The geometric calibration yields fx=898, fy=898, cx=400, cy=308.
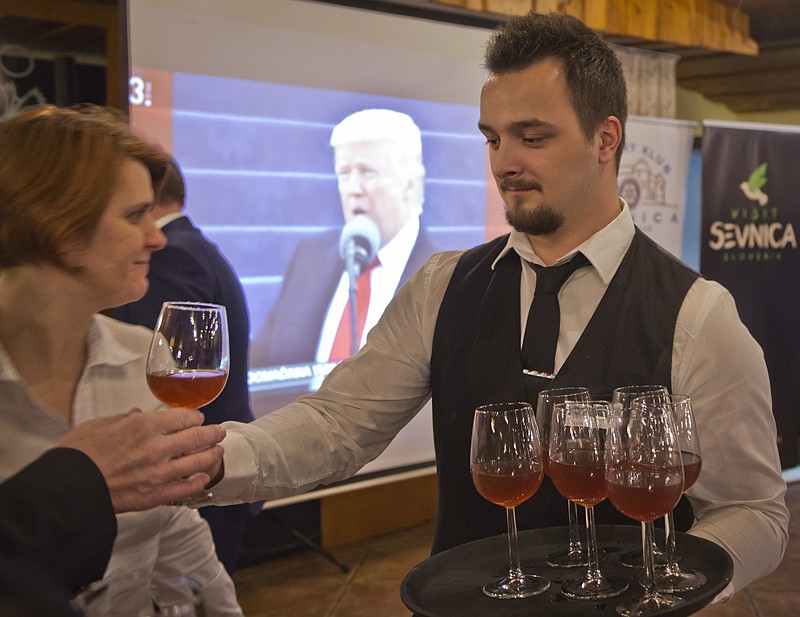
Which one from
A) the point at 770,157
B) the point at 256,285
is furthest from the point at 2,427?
the point at 770,157

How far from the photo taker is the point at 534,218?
1933mm

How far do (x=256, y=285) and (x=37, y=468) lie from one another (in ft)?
9.41

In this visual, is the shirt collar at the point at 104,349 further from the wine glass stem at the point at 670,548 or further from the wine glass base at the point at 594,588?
the wine glass stem at the point at 670,548

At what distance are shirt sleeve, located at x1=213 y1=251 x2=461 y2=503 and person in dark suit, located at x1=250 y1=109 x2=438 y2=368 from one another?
2.06 metres

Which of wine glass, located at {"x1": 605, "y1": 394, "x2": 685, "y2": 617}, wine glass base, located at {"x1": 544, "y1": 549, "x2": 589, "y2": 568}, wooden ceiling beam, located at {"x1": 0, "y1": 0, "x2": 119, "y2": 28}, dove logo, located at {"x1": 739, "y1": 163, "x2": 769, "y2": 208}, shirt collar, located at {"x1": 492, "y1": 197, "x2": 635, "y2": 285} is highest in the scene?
wooden ceiling beam, located at {"x1": 0, "y1": 0, "x2": 119, "y2": 28}

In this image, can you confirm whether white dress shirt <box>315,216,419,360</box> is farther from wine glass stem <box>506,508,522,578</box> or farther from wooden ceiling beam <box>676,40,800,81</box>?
wooden ceiling beam <box>676,40,800,81</box>

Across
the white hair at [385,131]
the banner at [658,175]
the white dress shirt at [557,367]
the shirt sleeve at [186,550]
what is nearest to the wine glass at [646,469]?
the white dress shirt at [557,367]

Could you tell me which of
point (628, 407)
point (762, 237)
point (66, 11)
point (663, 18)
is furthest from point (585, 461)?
point (663, 18)

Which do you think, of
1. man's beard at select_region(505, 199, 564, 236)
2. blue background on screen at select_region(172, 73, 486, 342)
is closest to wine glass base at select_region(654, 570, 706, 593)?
man's beard at select_region(505, 199, 564, 236)

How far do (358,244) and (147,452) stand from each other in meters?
3.07

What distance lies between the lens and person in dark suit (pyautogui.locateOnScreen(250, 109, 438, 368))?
165 inches

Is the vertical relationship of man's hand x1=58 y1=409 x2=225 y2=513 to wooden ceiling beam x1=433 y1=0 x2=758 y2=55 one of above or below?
below

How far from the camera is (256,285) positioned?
404cm

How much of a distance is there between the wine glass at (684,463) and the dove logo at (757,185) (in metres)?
4.63
